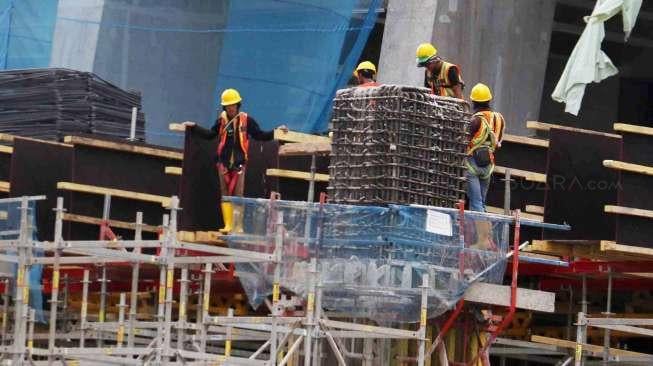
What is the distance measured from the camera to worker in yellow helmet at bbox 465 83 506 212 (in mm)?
23656

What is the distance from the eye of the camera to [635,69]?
153 feet

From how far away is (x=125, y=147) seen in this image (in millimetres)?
26984

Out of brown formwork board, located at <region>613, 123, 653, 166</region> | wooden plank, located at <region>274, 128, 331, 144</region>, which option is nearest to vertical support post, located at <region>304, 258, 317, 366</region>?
wooden plank, located at <region>274, 128, 331, 144</region>

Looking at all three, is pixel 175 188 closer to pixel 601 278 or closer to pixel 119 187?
pixel 119 187

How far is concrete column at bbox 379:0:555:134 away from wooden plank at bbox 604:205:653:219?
9553mm

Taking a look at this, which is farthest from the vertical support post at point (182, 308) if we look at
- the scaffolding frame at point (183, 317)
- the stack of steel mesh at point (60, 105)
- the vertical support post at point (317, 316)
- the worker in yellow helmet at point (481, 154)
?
the stack of steel mesh at point (60, 105)

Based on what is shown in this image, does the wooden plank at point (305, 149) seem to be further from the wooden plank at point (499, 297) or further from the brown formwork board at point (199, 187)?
the wooden plank at point (499, 297)

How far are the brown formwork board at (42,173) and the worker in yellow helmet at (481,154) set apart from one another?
588 centimetres

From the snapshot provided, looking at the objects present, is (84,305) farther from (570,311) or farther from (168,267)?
(570,311)

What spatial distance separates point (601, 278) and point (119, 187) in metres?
6.25

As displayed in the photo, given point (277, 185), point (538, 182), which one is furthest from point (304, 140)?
point (538, 182)

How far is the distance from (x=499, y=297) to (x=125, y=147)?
6.64m

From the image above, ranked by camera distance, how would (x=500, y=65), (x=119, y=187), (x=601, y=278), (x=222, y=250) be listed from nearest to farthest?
(x=222, y=250), (x=601, y=278), (x=119, y=187), (x=500, y=65)

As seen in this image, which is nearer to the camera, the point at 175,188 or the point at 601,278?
the point at 601,278
